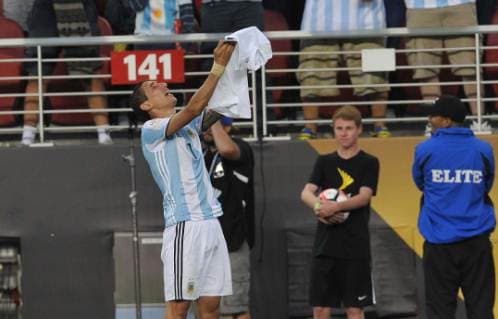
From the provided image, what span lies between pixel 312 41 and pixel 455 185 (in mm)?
2863

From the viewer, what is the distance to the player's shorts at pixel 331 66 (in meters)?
12.6

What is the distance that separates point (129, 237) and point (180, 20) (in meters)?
2.17

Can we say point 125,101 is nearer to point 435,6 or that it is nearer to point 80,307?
point 80,307

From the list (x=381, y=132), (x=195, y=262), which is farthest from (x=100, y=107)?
(x=195, y=262)

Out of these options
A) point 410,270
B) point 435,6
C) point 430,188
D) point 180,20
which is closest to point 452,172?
point 430,188

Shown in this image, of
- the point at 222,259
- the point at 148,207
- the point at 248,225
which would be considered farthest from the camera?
the point at 148,207

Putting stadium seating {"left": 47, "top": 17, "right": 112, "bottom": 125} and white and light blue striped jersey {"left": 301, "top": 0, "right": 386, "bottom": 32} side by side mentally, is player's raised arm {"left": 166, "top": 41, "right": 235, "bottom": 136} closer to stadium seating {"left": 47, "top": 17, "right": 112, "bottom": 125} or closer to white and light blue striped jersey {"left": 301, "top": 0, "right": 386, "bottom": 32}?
white and light blue striped jersey {"left": 301, "top": 0, "right": 386, "bottom": 32}

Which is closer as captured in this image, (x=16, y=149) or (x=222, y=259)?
(x=222, y=259)

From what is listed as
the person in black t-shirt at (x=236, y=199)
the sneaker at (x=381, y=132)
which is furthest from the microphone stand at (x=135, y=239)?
the sneaker at (x=381, y=132)

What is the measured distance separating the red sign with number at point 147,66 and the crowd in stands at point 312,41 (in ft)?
1.18

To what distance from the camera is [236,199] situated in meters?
11.4

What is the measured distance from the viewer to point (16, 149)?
1239 cm

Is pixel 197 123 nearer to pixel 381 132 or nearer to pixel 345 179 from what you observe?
pixel 345 179

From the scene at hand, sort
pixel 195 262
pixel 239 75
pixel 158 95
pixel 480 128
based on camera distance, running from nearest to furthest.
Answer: pixel 239 75, pixel 195 262, pixel 158 95, pixel 480 128
